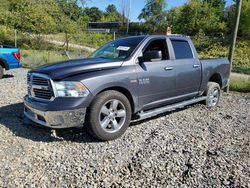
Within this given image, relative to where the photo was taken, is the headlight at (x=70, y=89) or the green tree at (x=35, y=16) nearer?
the headlight at (x=70, y=89)

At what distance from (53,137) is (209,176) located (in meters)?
2.59

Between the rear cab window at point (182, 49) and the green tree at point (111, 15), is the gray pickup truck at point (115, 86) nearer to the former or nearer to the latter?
the rear cab window at point (182, 49)

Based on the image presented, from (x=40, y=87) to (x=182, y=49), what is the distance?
3193 millimetres

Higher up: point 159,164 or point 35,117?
point 35,117

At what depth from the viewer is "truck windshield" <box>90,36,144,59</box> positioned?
5145 mm

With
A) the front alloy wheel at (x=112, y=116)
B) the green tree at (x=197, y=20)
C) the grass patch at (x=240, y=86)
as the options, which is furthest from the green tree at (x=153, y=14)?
the front alloy wheel at (x=112, y=116)

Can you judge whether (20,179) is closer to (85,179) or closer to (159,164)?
(85,179)

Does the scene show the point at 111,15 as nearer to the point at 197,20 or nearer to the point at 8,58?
the point at 197,20

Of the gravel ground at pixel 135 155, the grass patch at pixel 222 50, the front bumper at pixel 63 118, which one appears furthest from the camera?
the grass patch at pixel 222 50

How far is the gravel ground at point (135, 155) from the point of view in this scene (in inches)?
135

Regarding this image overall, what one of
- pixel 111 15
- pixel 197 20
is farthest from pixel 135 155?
pixel 111 15

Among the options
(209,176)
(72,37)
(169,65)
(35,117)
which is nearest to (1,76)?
(35,117)

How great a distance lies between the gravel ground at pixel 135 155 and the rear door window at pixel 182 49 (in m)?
1.38

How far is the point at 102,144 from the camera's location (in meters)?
4.48
